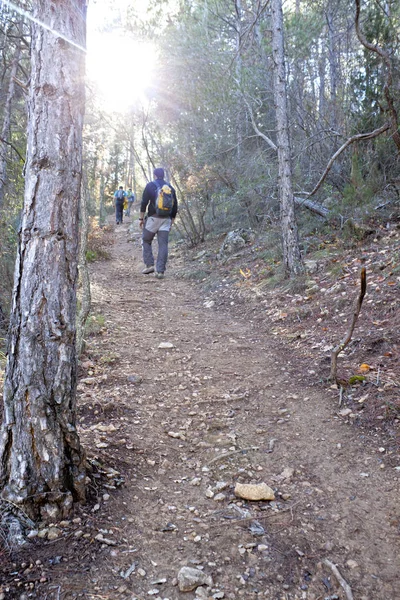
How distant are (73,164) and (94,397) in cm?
205

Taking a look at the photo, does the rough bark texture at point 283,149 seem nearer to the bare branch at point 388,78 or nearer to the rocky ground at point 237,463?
the rocky ground at point 237,463

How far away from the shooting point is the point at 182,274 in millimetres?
9477

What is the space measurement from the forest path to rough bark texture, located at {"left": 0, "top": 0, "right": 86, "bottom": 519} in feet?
1.29

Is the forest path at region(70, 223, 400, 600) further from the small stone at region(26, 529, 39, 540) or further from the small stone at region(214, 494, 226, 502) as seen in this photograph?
the small stone at region(26, 529, 39, 540)

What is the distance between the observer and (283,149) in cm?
669

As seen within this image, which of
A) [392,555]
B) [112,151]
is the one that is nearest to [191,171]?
[392,555]

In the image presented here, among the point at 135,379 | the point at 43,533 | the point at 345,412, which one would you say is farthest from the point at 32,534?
the point at 345,412

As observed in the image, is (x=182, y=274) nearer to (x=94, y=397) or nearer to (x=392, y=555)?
(x=94, y=397)

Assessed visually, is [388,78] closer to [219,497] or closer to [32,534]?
[219,497]

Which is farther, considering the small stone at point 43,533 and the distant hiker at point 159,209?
the distant hiker at point 159,209

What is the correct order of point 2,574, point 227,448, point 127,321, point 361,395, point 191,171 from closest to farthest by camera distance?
1. point 2,574
2. point 227,448
3. point 361,395
4. point 127,321
5. point 191,171

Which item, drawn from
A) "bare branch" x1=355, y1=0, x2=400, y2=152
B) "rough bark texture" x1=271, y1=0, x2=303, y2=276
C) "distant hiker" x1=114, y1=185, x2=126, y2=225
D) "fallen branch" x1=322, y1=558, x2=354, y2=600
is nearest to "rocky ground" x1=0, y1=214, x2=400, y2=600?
"fallen branch" x1=322, y1=558, x2=354, y2=600

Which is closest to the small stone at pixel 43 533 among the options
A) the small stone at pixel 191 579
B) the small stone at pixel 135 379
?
the small stone at pixel 191 579

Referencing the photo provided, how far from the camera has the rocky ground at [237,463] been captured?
180 centimetres
